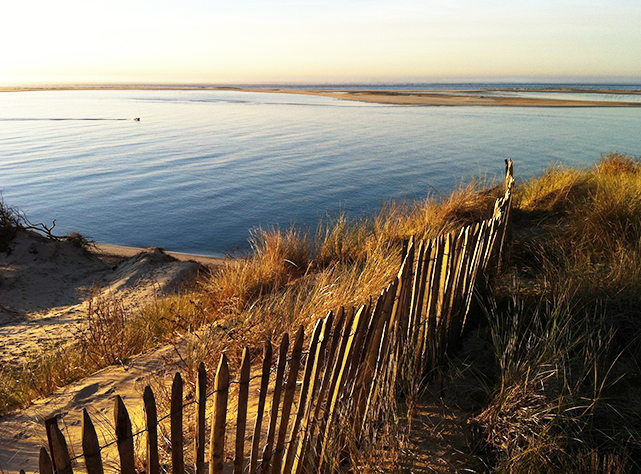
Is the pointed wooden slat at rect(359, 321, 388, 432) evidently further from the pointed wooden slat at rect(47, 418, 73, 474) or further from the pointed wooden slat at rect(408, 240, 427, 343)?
the pointed wooden slat at rect(47, 418, 73, 474)

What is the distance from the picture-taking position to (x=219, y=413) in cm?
195

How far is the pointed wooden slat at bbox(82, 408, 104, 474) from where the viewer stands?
151 centimetres

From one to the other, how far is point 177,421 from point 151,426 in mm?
128

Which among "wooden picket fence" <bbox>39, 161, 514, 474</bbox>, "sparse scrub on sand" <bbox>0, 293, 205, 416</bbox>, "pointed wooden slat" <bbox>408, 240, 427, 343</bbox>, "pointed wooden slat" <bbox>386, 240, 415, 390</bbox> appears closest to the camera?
"wooden picket fence" <bbox>39, 161, 514, 474</bbox>

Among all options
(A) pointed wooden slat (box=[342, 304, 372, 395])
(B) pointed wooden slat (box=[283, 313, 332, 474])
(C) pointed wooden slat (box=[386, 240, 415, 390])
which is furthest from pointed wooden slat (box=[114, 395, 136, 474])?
(C) pointed wooden slat (box=[386, 240, 415, 390])

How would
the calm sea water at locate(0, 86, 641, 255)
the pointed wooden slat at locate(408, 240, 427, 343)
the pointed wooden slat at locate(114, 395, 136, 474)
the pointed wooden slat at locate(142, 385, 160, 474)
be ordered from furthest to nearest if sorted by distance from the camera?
the calm sea water at locate(0, 86, 641, 255)
the pointed wooden slat at locate(408, 240, 427, 343)
the pointed wooden slat at locate(142, 385, 160, 474)
the pointed wooden slat at locate(114, 395, 136, 474)

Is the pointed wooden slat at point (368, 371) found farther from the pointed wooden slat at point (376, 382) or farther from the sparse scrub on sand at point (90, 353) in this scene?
the sparse scrub on sand at point (90, 353)

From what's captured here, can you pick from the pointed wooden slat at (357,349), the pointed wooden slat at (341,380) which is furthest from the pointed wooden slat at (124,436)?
the pointed wooden slat at (357,349)

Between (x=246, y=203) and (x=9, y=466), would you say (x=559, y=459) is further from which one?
(x=246, y=203)

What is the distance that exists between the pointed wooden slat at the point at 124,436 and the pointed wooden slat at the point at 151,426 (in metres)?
0.07

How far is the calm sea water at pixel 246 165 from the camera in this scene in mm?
12984

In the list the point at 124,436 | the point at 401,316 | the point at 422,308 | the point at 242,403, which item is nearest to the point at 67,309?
the point at 422,308

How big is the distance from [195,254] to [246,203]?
132 inches

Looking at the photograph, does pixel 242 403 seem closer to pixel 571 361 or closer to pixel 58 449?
pixel 58 449
